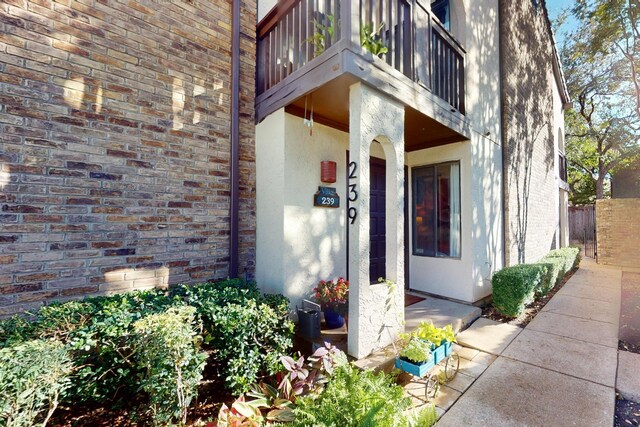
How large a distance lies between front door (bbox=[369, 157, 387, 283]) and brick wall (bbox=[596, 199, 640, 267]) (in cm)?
986

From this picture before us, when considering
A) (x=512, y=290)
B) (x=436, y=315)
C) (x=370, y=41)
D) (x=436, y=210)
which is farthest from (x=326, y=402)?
(x=436, y=210)

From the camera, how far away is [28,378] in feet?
5.74

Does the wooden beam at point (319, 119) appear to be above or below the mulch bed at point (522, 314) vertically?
above

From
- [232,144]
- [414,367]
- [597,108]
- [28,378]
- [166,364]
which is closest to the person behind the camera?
[28,378]

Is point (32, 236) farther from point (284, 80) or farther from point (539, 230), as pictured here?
point (539, 230)

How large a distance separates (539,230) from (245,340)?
9.00 metres

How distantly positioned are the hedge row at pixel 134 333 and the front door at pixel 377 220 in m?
2.40

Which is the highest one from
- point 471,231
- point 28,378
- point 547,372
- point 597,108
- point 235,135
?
point 597,108

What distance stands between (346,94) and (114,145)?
253 cm

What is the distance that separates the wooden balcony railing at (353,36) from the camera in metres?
3.17

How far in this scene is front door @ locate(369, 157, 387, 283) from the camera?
5121mm

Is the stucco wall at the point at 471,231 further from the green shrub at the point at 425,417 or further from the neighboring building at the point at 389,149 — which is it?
the green shrub at the point at 425,417

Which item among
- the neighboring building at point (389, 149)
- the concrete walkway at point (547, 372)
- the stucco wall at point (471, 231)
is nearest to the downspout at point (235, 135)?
the neighboring building at point (389, 149)

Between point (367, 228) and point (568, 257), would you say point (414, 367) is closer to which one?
point (367, 228)
